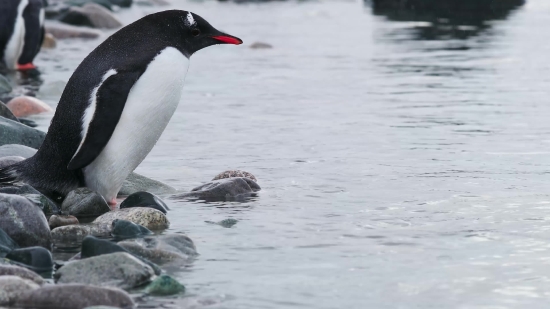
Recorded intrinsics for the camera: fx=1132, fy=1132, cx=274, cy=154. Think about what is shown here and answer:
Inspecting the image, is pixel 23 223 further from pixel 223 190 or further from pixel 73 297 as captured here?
pixel 223 190

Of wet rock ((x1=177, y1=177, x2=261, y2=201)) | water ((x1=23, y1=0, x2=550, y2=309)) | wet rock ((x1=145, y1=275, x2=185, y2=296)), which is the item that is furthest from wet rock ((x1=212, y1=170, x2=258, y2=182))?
wet rock ((x1=145, y1=275, x2=185, y2=296))

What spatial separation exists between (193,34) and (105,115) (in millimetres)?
724

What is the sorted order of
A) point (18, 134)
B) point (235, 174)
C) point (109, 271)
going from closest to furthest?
point (109, 271)
point (235, 174)
point (18, 134)

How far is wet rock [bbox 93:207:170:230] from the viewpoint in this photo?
17.8 ft

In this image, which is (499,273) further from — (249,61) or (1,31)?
(249,61)

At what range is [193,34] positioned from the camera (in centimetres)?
625

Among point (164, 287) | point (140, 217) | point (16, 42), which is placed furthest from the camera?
point (16, 42)

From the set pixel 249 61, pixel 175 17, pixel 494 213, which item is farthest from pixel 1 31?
pixel 494 213

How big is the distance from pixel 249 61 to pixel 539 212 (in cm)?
969

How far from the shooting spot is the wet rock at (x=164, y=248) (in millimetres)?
4750

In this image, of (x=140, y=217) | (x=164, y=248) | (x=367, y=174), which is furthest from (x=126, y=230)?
(x=367, y=174)

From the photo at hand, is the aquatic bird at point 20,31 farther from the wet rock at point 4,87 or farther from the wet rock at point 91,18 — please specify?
the wet rock at point 91,18

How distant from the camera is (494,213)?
18.7 feet

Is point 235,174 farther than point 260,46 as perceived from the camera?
No
